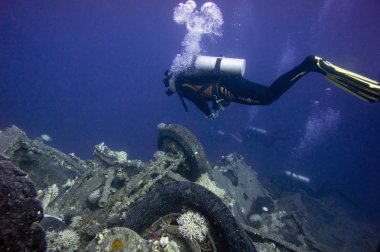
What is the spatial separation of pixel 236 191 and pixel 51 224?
17.5 ft

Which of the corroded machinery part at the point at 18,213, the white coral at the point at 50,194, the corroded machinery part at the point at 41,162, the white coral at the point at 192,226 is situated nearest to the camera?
the corroded machinery part at the point at 18,213

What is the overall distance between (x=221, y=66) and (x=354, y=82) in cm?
269

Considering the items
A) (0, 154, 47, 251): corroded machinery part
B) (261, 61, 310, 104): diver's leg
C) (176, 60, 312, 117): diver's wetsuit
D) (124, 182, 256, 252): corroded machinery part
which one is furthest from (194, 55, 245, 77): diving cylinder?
(0, 154, 47, 251): corroded machinery part

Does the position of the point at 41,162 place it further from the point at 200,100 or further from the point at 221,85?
the point at 221,85

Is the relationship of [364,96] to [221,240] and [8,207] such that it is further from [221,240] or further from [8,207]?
[8,207]

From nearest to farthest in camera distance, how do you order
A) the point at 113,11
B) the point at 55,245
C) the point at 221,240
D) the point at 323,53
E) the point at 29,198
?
the point at 29,198 < the point at 221,240 < the point at 55,245 < the point at 113,11 < the point at 323,53

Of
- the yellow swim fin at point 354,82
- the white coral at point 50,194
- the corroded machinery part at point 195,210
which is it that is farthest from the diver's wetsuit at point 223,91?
the white coral at point 50,194

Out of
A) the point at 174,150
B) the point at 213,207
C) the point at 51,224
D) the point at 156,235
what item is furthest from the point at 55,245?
the point at 174,150

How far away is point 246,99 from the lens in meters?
6.31

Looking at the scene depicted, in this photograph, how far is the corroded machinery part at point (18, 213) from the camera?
5.84 ft

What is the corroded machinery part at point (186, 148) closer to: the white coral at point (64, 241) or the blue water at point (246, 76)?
the white coral at point (64, 241)

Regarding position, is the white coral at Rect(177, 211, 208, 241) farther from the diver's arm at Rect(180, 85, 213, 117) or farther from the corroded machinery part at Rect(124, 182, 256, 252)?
the diver's arm at Rect(180, 85, 213, 117)

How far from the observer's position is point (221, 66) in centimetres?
628

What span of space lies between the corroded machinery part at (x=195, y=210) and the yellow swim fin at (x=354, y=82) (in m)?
3.38
